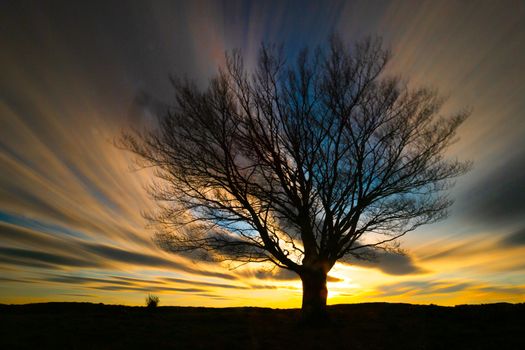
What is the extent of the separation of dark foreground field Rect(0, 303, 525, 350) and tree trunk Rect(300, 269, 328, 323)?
1.56 ft

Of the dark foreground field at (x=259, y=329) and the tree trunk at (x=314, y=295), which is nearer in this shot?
the dark foreground field at (x=259, y=329)

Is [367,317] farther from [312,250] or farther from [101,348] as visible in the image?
[101,348]

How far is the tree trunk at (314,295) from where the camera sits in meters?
9.97

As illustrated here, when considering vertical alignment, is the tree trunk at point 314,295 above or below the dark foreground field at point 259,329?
above

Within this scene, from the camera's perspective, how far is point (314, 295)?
10195 millimetres

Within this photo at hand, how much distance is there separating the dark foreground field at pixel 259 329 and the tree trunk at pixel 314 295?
48 centimetres

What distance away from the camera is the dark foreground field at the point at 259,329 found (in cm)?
746

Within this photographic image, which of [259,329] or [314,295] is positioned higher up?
[314,295]

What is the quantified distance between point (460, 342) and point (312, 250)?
4.69 m

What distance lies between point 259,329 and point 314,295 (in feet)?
6.76

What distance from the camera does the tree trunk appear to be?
32.7 ft

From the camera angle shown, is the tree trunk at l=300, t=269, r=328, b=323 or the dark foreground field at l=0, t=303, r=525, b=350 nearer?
the dark foreground field at l=0, t=303, r=525, b=350

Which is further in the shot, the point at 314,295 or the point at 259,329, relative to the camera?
the point at 314,295

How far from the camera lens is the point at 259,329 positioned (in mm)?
9602
